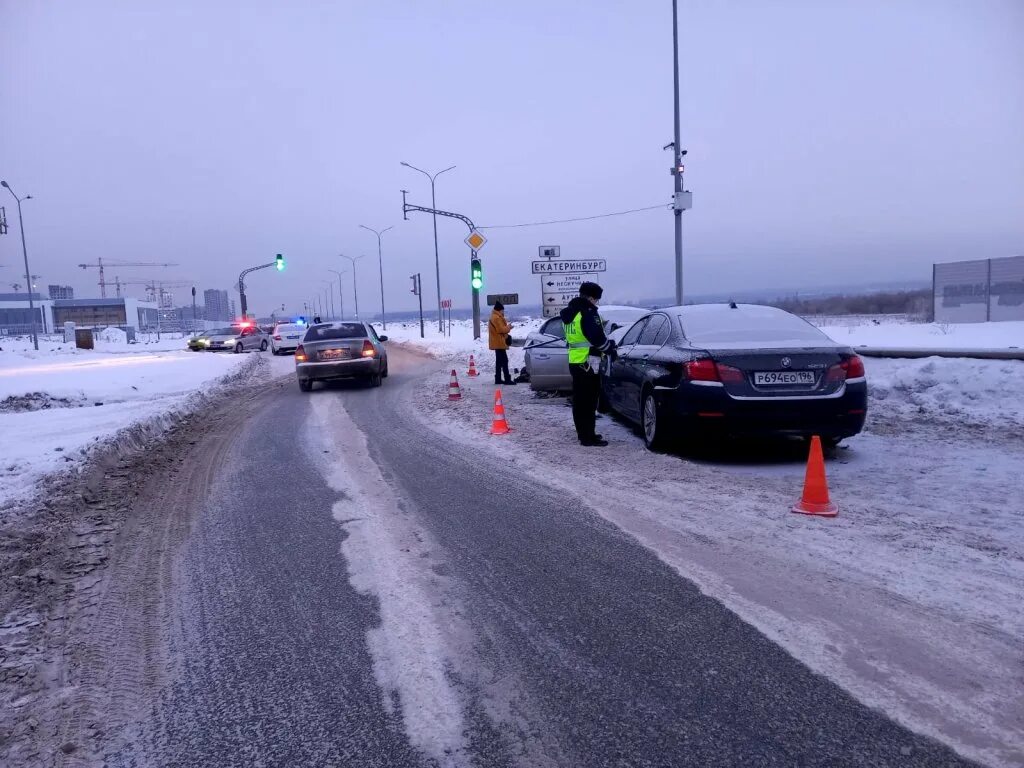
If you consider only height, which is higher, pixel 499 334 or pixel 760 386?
pixel 499 334

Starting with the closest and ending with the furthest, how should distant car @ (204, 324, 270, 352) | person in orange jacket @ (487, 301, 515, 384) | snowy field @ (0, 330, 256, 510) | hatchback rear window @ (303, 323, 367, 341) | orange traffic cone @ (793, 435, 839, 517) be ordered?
orange traffic cone @ (793, 435, 839, 517) → snowy field @ (0, 330, 256, 510) → person in orange jacket @ (487, 301, 515, 384) → hatchback rear window @ (303, 323, 367, 341) → distant car @ (204, 324, 270, 352)

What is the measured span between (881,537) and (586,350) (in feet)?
13.1

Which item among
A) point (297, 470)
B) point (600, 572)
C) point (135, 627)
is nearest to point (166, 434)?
point (297, 470)

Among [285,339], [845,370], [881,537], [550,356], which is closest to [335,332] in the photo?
[550,356]

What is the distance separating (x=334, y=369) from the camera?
1563 centimetres

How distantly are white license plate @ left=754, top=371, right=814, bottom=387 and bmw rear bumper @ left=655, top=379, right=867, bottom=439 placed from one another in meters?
0.14

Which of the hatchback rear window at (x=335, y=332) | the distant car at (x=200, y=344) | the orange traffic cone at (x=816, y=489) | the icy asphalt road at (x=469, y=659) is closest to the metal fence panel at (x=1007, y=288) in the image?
the hatchback rear window at (x=335, y=332)

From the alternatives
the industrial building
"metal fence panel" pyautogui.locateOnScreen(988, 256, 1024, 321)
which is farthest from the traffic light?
"metal fence panel" pyautogui.locateOnScreen(988, 256, 1024, 321)

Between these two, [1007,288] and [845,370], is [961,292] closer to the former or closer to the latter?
[1007,288]

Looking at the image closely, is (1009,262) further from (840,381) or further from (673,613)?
(673,613)

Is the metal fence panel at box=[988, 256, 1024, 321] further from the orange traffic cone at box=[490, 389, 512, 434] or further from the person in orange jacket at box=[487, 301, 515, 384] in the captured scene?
the orange traffic cone at box=[490, 389, 512, 434]

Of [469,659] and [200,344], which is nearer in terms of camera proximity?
[469,659]

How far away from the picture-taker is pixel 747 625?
3488mm

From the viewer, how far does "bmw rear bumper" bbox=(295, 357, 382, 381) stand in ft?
51.0
